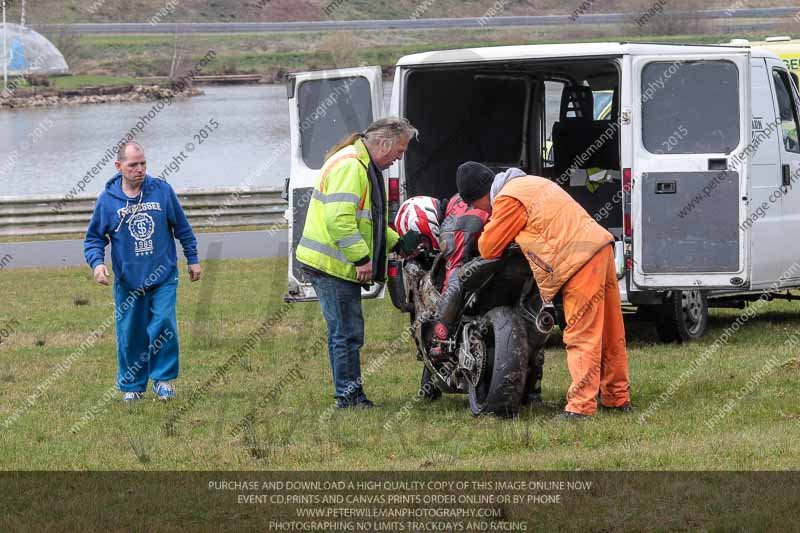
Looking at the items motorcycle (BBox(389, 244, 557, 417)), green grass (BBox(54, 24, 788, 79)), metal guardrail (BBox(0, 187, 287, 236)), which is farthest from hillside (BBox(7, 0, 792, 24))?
motorcycle (BBox(389, 244, 557, 417))

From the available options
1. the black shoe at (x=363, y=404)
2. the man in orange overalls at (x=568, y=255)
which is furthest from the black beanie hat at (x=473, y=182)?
the black shoe at (x=363, y=404)

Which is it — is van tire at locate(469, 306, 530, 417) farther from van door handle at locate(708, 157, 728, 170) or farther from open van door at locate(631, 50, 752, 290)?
van door handle at locate(708, 157, 728, 170)

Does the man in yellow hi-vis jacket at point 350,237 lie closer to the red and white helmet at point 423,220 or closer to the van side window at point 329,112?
the red and white helmet at point 423,220

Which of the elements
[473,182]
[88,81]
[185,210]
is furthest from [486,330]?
[88,81]

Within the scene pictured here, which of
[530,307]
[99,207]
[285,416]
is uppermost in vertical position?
[99,207]

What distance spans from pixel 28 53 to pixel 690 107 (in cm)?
6851

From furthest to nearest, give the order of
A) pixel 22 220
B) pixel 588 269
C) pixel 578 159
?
pixel 22 220
pixel 578 159
pixel 588 269

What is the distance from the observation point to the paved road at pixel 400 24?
204 ft

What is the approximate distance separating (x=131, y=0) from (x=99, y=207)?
8495cm

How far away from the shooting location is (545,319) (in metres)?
8.05

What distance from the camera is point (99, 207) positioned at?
371 inches

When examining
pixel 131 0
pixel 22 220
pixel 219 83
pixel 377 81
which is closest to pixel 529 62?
pixel 377 81

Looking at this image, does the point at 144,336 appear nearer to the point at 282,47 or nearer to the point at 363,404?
the point at 363,404

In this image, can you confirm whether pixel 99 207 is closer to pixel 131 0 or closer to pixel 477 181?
pixel 477 181
